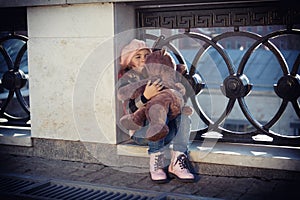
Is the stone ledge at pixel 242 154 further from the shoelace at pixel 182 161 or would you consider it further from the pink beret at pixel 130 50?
the pink beret at pixel 130 50

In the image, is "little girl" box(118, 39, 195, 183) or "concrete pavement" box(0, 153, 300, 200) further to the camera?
"little girl" box(118, 39, 195, 183)

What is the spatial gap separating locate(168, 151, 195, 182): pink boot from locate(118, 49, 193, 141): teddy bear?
0.72ft

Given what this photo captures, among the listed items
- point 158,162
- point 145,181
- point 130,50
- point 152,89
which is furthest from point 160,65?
point 145,181

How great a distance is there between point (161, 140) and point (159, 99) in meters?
0.31

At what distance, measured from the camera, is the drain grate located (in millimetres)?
3403

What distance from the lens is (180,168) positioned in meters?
3.66

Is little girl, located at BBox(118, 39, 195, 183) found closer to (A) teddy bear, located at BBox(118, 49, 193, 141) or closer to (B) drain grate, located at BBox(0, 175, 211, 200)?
(A) teddy bear, located at BBox(118, 49, 193, 141)

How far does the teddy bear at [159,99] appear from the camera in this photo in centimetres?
357

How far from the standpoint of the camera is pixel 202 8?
13.1 ft

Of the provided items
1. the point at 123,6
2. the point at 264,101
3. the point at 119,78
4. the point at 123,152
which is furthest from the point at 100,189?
the point at 264,101

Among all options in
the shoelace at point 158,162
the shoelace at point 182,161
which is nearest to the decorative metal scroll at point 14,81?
the shoelace at point 158,162

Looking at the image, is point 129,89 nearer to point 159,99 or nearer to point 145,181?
point 159,99

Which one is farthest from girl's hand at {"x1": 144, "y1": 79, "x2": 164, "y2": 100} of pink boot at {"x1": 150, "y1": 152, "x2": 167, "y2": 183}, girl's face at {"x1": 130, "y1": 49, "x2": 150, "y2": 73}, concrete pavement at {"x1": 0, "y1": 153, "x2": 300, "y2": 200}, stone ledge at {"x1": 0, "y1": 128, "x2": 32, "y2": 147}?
stone ledge at {"x1": 0, "y1": 128, "x2": 32, "y2": 147}

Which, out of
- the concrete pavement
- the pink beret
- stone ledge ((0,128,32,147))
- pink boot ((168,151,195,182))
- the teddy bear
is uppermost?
the pink beret
